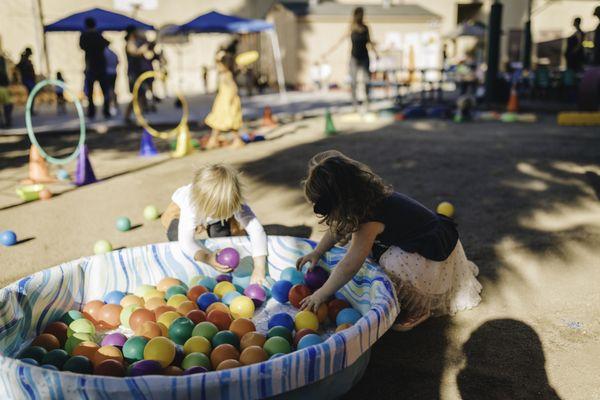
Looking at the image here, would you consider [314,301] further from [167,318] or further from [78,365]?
[78,365]

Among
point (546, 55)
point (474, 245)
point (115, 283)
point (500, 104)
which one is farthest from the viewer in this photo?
point (546, 55)

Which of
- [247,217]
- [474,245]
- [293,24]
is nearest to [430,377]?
[247,217]

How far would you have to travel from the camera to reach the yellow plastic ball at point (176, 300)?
350 centimetres

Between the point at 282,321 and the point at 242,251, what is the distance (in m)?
0.84

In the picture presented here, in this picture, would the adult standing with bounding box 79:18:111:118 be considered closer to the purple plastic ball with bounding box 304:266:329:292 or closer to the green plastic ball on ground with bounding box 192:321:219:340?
the purple plastic ball with bounding box 304:266:329:292

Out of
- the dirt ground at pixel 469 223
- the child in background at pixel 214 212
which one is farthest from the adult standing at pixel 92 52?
the child in background at pixel 214 212

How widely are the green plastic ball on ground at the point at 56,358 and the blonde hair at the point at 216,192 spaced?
1.13m

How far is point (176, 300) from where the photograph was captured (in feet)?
11.6

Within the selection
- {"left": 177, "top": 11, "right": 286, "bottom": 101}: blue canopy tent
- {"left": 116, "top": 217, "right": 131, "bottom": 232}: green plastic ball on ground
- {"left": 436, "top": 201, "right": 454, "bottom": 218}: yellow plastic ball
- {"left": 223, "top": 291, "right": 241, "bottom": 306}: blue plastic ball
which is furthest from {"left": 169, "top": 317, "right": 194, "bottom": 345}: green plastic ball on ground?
{"left": 177, "top": 11, "right": 286, "bottom": 101}: blue canopy tent

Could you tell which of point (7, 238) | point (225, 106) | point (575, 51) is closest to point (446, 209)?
point (7, 238)

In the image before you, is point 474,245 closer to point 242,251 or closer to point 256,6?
point 242,251

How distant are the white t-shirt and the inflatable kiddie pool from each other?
5.2 inches

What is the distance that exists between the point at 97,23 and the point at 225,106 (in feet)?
23.3

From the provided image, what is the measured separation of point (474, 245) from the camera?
14.8 feet
